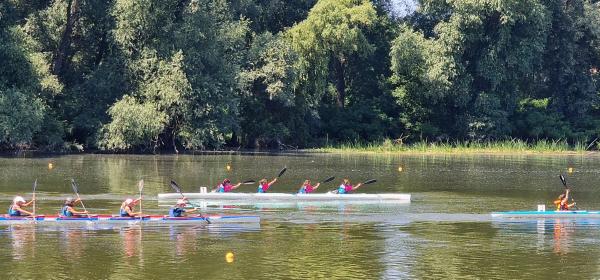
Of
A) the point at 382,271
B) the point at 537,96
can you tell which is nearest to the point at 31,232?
the point at 382,271

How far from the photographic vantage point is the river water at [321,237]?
80.2 feet

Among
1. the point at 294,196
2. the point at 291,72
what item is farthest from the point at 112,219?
the point at 291,72

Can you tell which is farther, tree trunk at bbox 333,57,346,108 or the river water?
tree trunk at bbox 333,57,346,108

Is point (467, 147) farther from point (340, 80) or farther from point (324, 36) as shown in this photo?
point (324, 36)

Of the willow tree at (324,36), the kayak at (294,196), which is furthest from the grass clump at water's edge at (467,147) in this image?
the kayak at (294,196)

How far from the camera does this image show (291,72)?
71750 millimetres

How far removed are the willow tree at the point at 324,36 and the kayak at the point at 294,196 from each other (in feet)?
112

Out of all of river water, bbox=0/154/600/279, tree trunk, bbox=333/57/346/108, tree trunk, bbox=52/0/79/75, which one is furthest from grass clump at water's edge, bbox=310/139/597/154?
river water, bbox=0/154/600/279

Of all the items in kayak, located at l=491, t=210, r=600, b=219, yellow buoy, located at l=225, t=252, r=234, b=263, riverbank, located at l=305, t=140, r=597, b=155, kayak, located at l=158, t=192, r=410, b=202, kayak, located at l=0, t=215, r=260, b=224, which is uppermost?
riverbank, located at l=305, t=140, r=597, b=155

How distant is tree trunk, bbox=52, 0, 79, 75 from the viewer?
228ft

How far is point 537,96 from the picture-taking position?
8831 centimetres

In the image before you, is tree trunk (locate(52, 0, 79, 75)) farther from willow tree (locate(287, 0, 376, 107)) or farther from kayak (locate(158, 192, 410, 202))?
kayak (locate(158, 192, 410, 202))

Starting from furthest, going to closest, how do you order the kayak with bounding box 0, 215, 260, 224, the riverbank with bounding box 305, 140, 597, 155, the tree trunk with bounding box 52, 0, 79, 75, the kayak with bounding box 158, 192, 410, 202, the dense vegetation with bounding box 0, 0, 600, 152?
the riverbank with bounding box 305, 140, 597, 155, the tree trunk with bounding box 52, 0, 79, 75, the dense vegetation with bounding box 0, 0, 600, 152, the kayak with bounding box 158, 192, 410, 202, the kayak with bounding box 0, 215, 260, 224

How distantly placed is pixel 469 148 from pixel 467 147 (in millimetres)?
693
